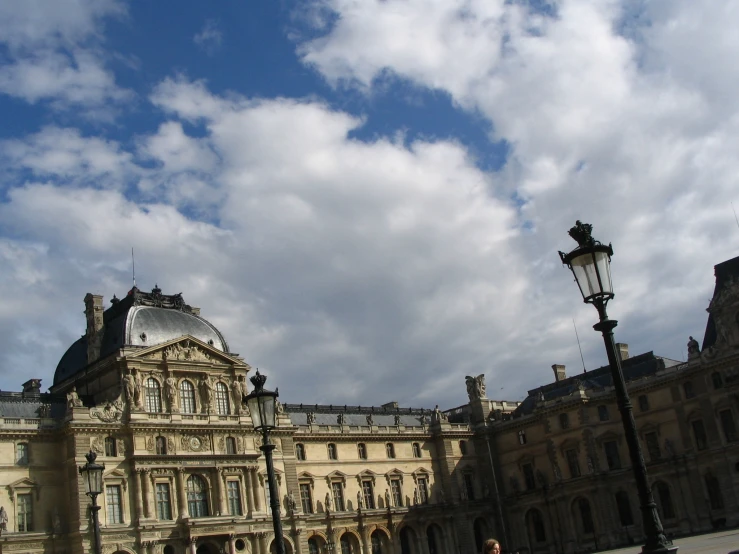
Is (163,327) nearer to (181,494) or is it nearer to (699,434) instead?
(181,494)

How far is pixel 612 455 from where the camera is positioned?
81312 millimetres

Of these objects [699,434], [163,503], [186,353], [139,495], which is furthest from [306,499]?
[699,434]

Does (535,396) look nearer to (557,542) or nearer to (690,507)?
(557,542)

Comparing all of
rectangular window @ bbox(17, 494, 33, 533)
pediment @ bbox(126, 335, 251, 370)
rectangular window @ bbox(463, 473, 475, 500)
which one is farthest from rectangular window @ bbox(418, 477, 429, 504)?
rectangular window @ bbox(17, 494, 33, 533)

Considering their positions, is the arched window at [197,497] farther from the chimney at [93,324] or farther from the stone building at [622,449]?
the stone building at [622,449]

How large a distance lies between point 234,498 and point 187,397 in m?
8.82

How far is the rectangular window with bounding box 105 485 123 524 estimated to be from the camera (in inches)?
2445

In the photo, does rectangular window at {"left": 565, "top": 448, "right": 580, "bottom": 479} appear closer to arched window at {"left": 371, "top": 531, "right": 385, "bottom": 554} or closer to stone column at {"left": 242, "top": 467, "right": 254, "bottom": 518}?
arched window at {"left": 371, "top": 531, "right": 385, "bottom": 554}

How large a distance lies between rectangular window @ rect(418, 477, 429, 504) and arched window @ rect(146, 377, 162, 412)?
30.0m

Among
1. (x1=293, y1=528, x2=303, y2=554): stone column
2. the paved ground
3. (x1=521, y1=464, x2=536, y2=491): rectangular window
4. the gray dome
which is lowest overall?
the paved ground

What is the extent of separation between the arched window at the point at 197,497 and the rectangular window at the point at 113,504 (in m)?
5.47

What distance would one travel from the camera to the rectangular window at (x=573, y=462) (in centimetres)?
8300


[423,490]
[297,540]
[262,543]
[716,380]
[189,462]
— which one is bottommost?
[297,540]

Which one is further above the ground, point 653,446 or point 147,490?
point 147,490
